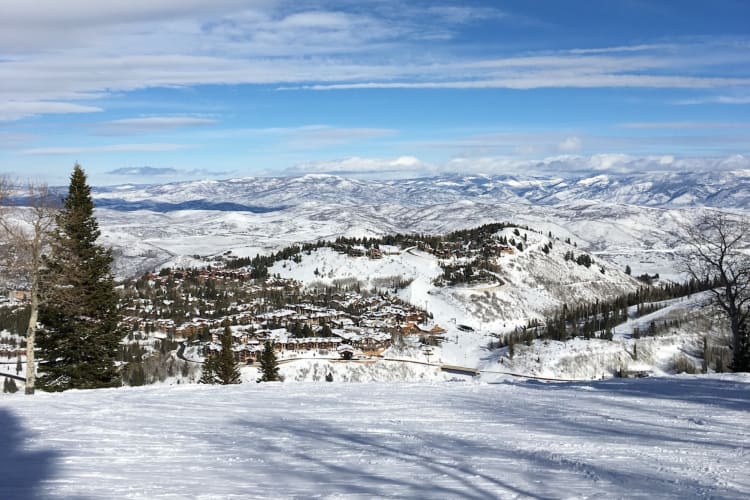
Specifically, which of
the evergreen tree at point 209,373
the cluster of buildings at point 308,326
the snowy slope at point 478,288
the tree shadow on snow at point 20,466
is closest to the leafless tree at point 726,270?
the tree shadow on snow at point 20,466

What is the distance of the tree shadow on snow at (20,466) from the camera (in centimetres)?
973

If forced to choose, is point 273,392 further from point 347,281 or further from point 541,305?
point 347,281

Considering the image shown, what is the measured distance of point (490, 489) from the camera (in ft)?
33.3

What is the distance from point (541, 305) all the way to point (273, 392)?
145172mm

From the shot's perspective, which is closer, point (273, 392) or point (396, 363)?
point (273, 392)

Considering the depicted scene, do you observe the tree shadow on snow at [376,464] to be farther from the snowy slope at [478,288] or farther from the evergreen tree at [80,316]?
the snowy slope at [478,288]

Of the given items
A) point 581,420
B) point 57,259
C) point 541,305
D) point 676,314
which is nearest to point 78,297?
point 57,259

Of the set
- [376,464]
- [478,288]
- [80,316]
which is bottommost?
[376,464]

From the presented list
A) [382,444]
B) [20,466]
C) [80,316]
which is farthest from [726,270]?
[80,316]

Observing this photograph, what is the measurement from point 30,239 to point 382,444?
838 inches

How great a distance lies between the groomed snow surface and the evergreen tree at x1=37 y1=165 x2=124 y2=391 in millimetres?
8941

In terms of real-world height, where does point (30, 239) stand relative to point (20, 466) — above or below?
above

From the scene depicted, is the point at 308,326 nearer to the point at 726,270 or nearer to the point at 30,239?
the point at 726,270

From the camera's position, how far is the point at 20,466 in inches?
450
